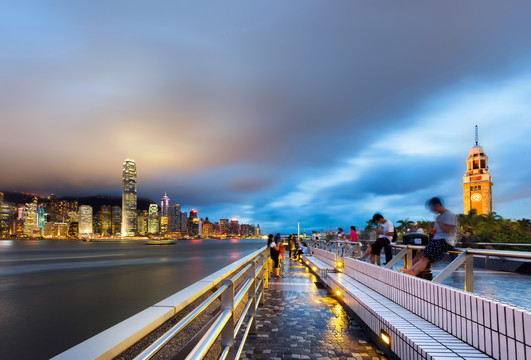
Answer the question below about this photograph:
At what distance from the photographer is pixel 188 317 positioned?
1.35 meters

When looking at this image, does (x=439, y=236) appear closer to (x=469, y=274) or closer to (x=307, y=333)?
(x=469, y=274)

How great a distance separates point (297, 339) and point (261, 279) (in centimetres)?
224

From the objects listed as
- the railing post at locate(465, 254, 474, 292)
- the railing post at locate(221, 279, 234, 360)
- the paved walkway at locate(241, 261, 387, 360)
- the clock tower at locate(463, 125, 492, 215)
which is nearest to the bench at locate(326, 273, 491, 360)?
the paved walkway at locate(241, 261, 387, 360)

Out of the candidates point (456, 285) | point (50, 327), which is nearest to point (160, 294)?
point (50, 327)

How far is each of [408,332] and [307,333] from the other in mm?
1987

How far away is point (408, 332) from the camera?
3.31m

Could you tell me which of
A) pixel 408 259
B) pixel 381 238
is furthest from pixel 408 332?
pixel 381 238

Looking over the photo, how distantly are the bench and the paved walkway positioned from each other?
36 cm

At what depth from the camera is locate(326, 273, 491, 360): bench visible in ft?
9.03

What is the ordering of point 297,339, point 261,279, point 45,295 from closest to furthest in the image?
point 297,339, point 261,279, point 45,295

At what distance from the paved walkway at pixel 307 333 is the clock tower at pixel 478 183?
301 feet

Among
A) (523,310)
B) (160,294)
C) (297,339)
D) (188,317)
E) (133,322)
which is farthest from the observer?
(160,294)

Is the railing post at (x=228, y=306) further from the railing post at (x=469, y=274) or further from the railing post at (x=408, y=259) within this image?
the railing post at (x=408, y=259)

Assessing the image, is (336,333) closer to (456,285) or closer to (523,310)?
(456,285)
